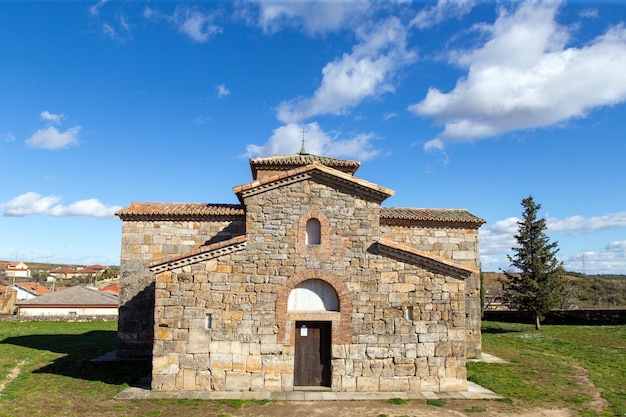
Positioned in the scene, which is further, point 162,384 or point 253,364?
point 253,364

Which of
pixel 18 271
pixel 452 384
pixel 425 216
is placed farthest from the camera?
pixel 18 271

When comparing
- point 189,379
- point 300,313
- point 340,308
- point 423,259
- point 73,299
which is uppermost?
point 423,259

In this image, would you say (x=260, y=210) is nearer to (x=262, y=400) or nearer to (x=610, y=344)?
(x=262, y=400)

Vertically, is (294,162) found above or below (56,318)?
above

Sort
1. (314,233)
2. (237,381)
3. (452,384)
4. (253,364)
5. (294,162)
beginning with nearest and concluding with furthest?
1. (237,381)
2. (253,364)
3. (452,384)
4. (314,233)
5. (294,162)

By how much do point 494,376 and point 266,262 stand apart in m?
8.11

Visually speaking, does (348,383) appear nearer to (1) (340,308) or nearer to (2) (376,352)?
(2) (376,352)

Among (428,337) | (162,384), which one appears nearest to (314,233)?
(428,337)

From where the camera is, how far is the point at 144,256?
16438mm

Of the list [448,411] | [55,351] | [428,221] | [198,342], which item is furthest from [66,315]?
[448,411]

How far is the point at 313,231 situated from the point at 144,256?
22.6 ft

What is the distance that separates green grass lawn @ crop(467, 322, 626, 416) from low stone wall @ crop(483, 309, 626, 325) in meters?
2.51

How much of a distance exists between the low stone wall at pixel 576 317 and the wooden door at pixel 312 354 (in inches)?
806

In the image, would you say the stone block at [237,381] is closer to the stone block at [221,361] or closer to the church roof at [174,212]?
the stone block at [221,361]
